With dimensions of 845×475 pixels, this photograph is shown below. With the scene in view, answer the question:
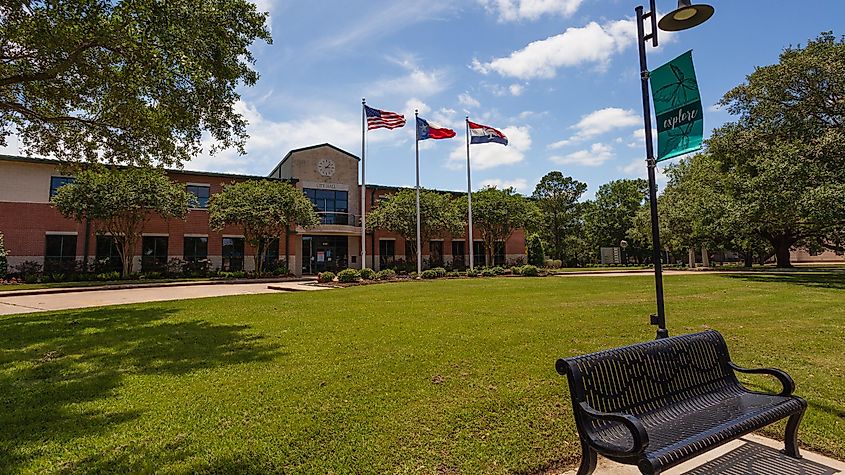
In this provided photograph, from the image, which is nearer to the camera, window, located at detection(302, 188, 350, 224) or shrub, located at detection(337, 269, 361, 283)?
shrub, located at detection(337, 269, 361, 283)

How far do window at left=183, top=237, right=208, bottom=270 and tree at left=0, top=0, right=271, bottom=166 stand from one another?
16.9 m

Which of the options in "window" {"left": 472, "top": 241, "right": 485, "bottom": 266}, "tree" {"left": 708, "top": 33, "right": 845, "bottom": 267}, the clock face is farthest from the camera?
"window" {"left": 472, "top": 241, "right": 485, "bottom": 266}

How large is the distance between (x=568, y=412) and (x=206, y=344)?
5.97 m

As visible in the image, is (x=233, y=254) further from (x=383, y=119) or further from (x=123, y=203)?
(x=383, y=119)

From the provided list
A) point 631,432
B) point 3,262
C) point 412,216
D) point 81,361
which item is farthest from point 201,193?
point 631,432

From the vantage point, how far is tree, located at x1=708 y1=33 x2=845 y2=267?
57.9 feet

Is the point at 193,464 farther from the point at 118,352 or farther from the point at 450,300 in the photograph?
the point at 450,300

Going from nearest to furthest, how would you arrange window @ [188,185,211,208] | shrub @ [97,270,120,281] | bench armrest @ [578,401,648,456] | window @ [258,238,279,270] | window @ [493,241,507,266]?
bench armrest @ [578,401,648,456], shrub @ [97,270,120,281], window @ [188,185,211,208], window @ [258,238,279,270], window @ [493,241,507,266]

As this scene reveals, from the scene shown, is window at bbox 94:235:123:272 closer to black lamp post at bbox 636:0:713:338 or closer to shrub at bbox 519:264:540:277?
shrub at bbox 519:264:540:277

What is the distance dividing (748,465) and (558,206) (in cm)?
5868

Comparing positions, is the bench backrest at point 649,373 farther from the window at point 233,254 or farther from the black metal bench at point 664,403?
the window at point 233,254

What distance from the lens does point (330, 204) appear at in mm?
34750

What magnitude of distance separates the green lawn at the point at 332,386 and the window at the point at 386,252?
25223 millimetres

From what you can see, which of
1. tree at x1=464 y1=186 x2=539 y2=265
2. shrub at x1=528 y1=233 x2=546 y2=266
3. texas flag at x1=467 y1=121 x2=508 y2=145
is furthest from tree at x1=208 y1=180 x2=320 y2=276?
shrub at x1=528 y1=233 x2=546 y2=266
